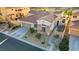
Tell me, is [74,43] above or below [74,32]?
below

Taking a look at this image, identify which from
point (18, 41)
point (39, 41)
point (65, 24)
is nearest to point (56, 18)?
point (65, 24)

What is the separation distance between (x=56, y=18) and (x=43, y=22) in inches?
5.8

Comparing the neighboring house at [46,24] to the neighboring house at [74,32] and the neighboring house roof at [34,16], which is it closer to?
the neighboring house roof at [34,16]

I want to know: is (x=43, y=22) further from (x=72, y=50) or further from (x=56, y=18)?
(x=72, y=50)

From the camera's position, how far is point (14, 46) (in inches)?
111

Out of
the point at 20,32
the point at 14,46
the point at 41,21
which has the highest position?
the point at 41,21

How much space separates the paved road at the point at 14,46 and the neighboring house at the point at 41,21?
7.8 inches

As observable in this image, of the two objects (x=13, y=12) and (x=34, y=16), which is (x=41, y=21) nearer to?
(x=34, y=16)

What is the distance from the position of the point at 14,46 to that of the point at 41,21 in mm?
399

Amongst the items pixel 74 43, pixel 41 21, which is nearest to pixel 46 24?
pixel 41 21

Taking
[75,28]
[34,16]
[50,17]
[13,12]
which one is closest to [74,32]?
[75,28]

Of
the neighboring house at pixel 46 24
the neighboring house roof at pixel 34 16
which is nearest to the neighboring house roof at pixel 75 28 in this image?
the neighboring house at pixel 46 24

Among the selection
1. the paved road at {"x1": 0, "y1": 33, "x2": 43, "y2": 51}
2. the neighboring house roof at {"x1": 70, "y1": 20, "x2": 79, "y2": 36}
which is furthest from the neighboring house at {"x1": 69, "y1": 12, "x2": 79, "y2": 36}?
the paved road at {"x1": 0, "y1": 33, "x2": 43, "y2": 51}

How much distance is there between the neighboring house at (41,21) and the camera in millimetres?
2787
